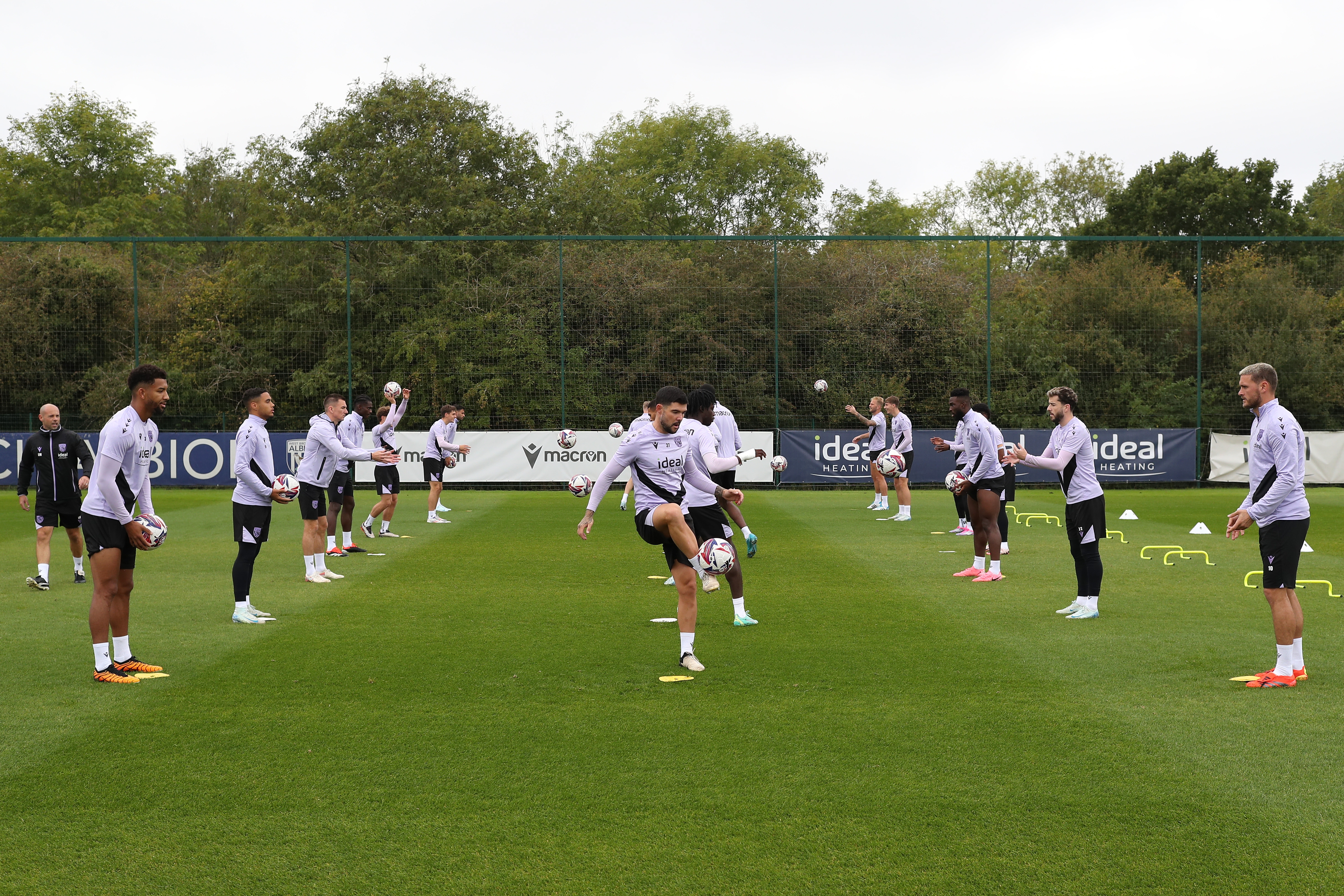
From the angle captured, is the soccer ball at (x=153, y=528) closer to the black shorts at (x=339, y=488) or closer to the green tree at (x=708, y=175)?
the black shorts at (x=339, y=488)

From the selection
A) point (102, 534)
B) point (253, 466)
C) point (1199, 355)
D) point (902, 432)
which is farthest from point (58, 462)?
point (1199, 355)

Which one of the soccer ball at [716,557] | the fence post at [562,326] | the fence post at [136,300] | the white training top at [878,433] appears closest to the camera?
the soccer ball at [716,557]

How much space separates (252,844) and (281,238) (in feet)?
86.3

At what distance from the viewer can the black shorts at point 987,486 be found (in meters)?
12.4

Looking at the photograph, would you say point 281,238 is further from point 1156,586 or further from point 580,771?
point 580,771

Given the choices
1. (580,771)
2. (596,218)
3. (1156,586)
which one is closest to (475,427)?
(596,218)

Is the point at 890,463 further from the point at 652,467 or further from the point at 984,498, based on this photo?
the point at 652,467

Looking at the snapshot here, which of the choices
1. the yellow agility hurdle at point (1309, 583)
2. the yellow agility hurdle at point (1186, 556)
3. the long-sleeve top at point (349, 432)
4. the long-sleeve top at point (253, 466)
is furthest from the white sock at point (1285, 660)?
the long-sleeve top at point (349, 432)

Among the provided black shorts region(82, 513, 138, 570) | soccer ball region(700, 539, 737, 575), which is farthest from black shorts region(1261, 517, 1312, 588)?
black shorts region(82, 513, 138, 570)

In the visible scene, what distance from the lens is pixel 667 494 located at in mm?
8164

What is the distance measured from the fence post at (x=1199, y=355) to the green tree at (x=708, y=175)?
20.8 meters

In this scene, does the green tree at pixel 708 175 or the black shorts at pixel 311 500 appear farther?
the green tree at pixel 708 175

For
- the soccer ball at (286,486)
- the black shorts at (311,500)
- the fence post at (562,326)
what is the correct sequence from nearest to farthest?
the soccer ball at (286,486) < the black shorts at (311,500) < the fence post at (562,326)

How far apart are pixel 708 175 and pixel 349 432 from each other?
128 ft
